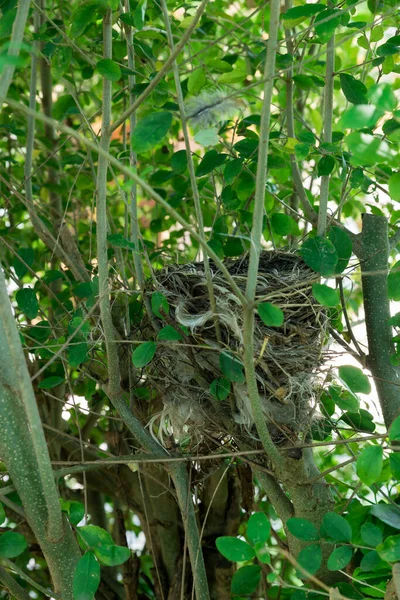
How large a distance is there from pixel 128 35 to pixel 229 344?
2.22ft

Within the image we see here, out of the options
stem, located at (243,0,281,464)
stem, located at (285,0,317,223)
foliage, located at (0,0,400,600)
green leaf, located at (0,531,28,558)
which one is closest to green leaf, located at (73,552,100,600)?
foliage, located at (0,0,400,600)

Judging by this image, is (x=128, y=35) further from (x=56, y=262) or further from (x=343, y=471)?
(x=343, y=471)

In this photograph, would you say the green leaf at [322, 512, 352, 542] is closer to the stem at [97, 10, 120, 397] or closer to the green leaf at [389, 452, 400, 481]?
the green leaf at [389, 452, 400, 481]

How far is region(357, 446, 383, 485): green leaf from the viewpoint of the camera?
1050mm

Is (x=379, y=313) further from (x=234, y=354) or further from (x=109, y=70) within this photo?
(x=109, y=70)

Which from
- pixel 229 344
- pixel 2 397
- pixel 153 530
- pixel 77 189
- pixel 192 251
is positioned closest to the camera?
pixel 2 397

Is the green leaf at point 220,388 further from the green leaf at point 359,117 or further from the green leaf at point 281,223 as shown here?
the green leaf at point 359,117

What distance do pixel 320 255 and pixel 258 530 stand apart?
48cm

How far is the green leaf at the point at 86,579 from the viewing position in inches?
44.4

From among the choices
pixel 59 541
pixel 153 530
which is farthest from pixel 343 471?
pixel 59 541

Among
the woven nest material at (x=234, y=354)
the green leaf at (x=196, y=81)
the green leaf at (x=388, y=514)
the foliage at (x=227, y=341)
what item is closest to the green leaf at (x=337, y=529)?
the foliage at (x=227, y=341)

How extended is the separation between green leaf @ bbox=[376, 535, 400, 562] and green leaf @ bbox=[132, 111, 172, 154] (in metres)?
0.68

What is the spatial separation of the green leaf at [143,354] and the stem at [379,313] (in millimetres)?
506

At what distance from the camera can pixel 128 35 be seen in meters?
1.50
